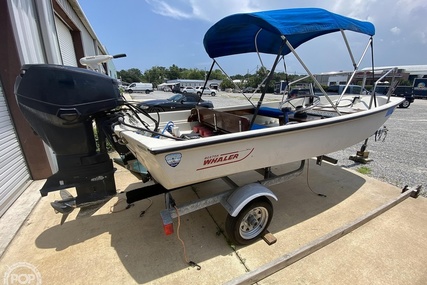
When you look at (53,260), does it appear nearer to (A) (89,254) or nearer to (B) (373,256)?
(A) (89,254)

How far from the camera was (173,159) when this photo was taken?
1534mm

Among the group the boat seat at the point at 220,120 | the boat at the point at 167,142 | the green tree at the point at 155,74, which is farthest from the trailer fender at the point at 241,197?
the green tree at the point at 155,74

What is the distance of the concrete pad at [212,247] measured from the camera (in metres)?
1.76

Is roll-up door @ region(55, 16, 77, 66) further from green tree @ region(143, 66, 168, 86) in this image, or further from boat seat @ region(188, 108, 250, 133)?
green tree @ region(143, 66, 168, 86)


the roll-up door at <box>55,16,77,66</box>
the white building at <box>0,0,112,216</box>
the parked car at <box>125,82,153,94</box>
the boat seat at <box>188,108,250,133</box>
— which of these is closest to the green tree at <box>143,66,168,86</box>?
the parked car at <box>125,82,153,94</box>

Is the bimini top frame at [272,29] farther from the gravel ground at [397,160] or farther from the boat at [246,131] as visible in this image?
the gravel ground at [397,160]

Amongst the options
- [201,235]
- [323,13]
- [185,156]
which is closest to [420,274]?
[201,235]

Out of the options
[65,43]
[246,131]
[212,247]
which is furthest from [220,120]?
[65,43]

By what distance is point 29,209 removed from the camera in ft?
8.47

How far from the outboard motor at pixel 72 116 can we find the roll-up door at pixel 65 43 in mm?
5269

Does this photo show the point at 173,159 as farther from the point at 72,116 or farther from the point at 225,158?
the point at 72,116

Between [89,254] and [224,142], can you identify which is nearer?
[224,142]

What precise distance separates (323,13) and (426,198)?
2.79 meters

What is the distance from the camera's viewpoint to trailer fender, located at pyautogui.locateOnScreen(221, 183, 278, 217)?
1929 mm
